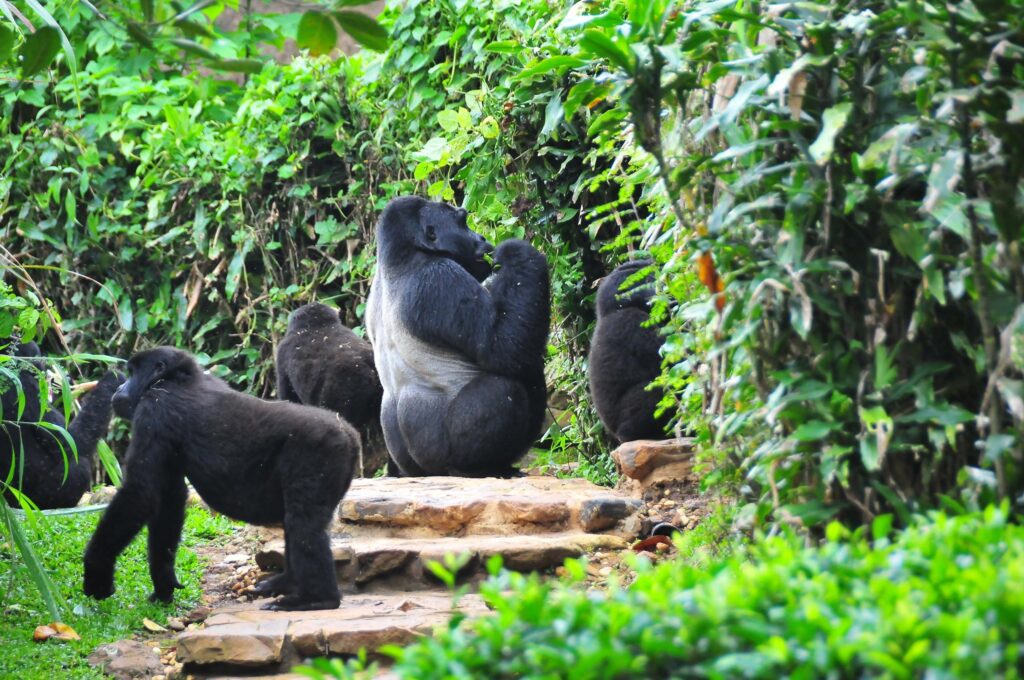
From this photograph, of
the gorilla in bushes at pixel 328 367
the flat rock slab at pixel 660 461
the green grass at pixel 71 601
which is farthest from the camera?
the gorilla in bushes at pixel 328 367

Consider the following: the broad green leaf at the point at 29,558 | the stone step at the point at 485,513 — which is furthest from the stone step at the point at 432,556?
the broad green leaf at the point at 29,558

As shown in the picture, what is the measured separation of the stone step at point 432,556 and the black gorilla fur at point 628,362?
1409mm

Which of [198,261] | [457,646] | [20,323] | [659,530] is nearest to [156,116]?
[198,261]

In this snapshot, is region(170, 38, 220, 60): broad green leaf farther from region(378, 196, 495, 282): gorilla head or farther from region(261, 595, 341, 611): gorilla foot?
region(378, 196, 495, 282): gorilla head

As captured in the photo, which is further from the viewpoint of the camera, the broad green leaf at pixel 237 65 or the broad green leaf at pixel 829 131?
the broad green leaf at pixel 829 131

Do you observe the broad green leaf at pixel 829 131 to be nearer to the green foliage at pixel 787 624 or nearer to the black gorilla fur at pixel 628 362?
the green foliage at pixel 787 624

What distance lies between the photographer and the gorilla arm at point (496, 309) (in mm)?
7641

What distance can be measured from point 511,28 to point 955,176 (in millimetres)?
5374

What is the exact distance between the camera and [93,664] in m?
4.86

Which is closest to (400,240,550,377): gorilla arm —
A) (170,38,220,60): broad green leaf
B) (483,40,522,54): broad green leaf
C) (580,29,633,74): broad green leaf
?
(483,40,522,54): broad green leaf

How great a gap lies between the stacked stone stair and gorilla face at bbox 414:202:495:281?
60.9 inches

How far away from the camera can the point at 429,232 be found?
795cm

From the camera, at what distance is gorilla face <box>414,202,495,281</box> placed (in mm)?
7934

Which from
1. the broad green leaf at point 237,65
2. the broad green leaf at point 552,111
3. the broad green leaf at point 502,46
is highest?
the broad green leaf at point 237,65
